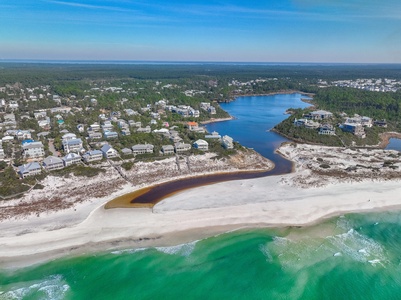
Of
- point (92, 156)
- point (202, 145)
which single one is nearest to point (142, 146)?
point (92, 156)

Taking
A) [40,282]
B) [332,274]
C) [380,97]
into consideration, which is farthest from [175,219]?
[380,97]

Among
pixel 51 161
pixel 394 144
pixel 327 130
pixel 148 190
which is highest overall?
pixel 327 130

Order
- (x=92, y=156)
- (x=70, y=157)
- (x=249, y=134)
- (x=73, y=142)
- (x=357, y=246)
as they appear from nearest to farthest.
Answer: (x=357, y=246) → (x=70, y=157) → (x=92, y=156) → (x=73, y=142) → (x=249, y=134)

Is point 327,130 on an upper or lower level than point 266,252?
upper

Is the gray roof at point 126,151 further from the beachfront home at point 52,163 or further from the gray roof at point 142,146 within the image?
the beachfront home at point 52,163

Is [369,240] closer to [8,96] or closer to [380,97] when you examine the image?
[380,97]

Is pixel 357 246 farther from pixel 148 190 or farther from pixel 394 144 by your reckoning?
pixel 394 144

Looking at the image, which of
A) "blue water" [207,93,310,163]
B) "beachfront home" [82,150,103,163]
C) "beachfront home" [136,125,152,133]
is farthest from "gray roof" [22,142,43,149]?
"blue water" [207,93,310,163]
